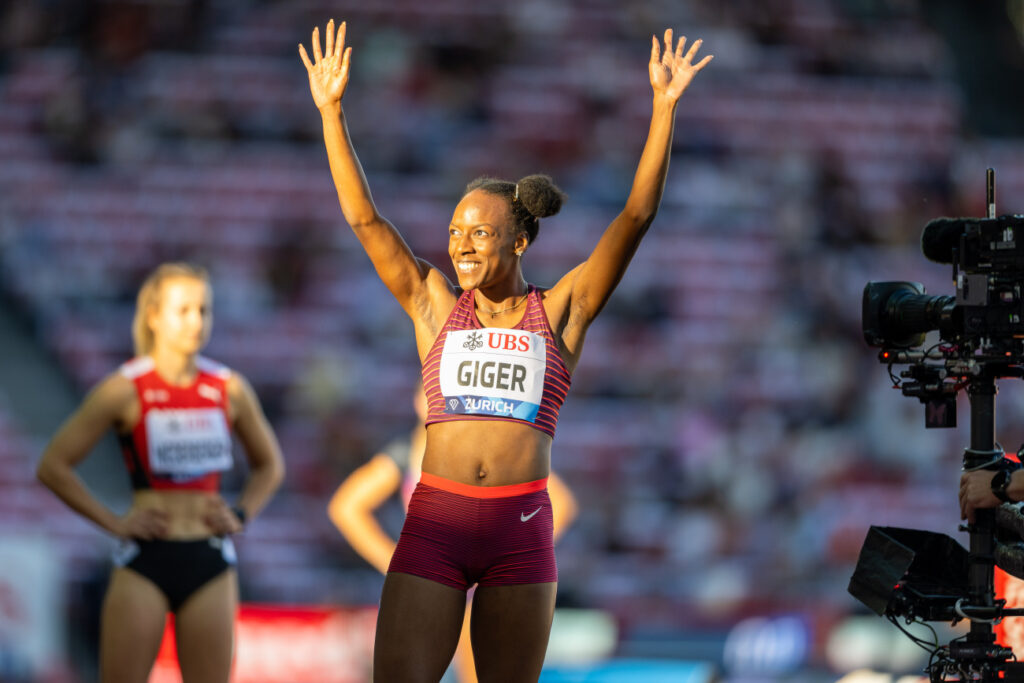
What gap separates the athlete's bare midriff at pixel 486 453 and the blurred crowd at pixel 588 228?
13.0 feet

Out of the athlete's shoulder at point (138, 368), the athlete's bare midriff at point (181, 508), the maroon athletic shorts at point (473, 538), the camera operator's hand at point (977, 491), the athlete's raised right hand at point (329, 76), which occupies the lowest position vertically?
the maroon athletic shorts at point (473, 538)

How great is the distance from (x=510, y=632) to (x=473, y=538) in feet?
0.86

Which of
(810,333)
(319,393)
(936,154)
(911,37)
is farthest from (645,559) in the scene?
(911,37)

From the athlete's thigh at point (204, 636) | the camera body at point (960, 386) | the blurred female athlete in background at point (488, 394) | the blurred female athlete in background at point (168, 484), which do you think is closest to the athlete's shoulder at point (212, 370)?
the blurred female athlete in background at point (168, 484)

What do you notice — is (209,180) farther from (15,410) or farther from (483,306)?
(483,306)

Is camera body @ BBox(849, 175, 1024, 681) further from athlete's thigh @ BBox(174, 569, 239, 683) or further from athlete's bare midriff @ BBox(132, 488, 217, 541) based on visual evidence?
athlete's bare midriff @ BBox(132, 488, 217, 541)

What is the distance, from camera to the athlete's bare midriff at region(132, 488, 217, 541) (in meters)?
4.62

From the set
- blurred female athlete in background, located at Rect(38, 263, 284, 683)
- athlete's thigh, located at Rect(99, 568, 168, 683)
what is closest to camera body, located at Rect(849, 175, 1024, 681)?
blurred female athlete in background, located at Rect(38, 263, 284, 683)

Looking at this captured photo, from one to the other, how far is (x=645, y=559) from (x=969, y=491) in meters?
3.54

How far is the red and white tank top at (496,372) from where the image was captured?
3246mm

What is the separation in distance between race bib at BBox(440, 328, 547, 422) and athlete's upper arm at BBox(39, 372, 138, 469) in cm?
194

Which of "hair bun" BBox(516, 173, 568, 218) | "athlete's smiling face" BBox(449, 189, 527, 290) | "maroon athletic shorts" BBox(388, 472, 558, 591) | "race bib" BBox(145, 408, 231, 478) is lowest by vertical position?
"maroon athletic shorts" BBox(388, 472, 558, 591)

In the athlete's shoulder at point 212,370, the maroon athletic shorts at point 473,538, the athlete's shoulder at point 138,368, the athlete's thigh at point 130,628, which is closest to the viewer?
the maroon athletic shorts at point 473,538

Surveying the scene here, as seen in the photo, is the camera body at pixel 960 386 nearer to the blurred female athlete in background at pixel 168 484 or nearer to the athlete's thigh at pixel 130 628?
the blurred female athlete in background at pixel 168 484
